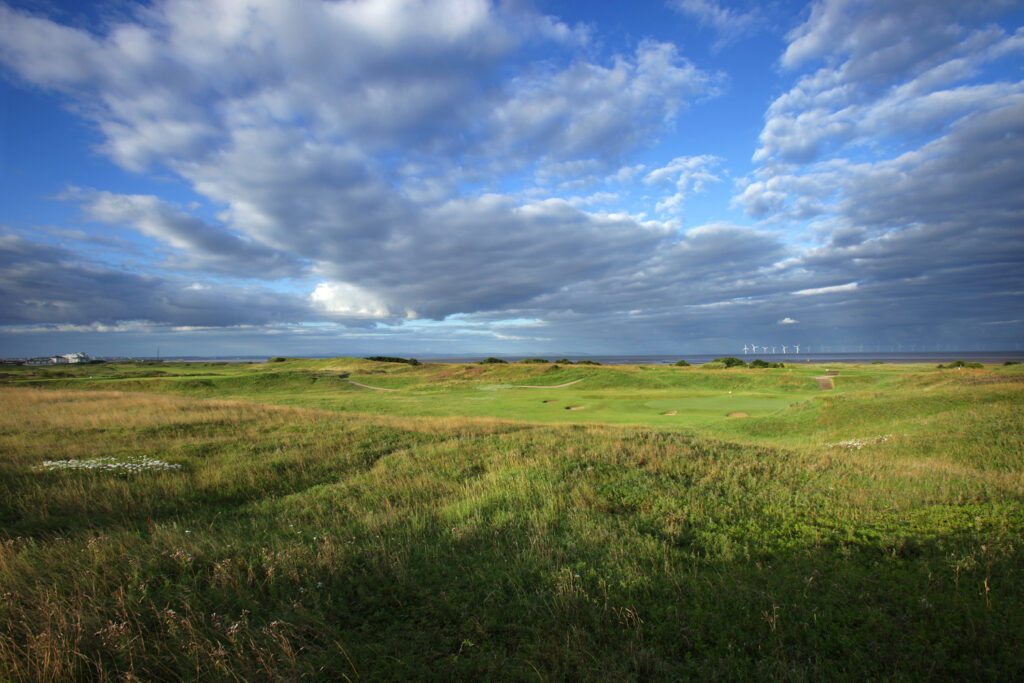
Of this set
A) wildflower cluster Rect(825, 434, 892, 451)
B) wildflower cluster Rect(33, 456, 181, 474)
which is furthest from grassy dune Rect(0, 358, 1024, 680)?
wildflower cluster Rect(825, 434, 892, 451)

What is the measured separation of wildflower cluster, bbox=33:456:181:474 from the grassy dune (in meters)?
0.15

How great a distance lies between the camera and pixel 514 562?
5.45 meters

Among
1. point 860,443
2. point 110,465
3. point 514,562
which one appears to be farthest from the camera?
point 860,443

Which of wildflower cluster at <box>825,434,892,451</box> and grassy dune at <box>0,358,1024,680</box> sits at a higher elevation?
grassy dune at <box>0,358,1024,680</box>

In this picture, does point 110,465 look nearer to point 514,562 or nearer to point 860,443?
point 514,562

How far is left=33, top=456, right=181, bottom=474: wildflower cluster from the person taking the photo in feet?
32.8

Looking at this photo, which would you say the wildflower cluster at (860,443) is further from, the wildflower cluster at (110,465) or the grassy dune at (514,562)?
the wildflower cluster at (110,465)

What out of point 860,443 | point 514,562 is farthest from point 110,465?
point 860,443

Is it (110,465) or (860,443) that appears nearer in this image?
(110,465)

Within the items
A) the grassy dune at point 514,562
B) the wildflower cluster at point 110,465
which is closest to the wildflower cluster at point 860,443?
the grassy dune at point 514,562

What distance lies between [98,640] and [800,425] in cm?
2303

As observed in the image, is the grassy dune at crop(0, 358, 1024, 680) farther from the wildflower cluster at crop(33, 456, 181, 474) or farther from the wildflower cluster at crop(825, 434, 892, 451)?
the wildflower cluster at crop(825, 434, 892, 451)

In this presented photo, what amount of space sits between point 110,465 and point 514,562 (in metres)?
10.6

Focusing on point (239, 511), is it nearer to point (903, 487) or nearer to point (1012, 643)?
point (1012, 643)
